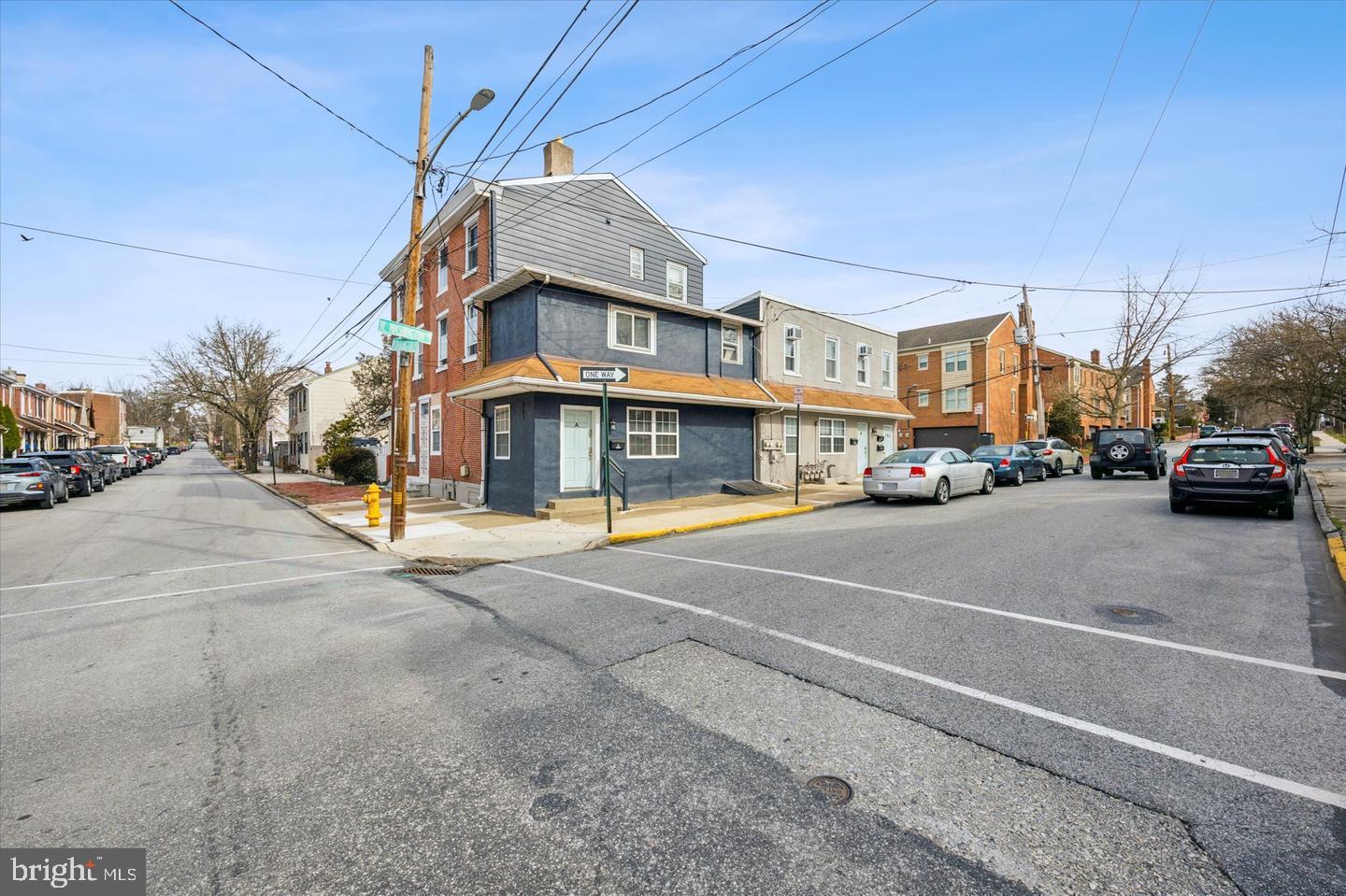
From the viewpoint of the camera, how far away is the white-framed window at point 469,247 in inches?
749

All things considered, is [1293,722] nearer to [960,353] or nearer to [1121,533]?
[1121,533]

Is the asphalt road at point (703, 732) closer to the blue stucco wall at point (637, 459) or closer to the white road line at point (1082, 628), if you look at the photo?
the white road line at point (1082, 628)

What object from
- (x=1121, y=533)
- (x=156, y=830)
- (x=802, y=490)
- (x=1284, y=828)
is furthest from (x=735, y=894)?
(x=802, y=490)

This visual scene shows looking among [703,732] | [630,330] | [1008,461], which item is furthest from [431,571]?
[1008,461]

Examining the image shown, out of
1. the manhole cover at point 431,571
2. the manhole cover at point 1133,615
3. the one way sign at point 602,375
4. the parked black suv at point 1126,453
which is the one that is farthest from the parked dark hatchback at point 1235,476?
the manhole cover at point 431,571

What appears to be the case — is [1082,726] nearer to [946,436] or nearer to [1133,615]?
[1133,615]

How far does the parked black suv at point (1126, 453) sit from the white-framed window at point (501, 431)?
20.7 metres

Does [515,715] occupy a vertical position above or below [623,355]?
below

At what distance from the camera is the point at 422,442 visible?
22672mm

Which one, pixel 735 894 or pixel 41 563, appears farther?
pixel 41 563

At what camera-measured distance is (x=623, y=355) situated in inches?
682

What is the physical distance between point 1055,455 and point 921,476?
45.4 ft

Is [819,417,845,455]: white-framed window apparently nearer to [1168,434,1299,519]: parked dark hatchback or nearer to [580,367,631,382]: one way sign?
[1168,434,1299,519]: parked dark hatchback

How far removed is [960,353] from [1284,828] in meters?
42.6
